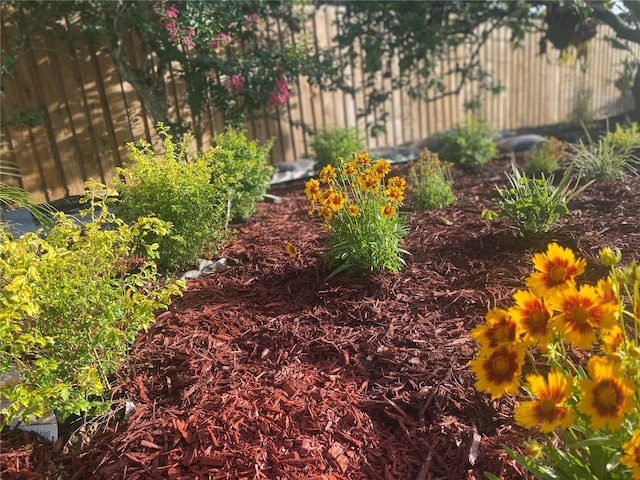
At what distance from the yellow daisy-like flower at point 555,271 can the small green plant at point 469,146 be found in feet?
13.9

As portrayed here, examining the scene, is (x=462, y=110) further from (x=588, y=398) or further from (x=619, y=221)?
(x=588, y=398)

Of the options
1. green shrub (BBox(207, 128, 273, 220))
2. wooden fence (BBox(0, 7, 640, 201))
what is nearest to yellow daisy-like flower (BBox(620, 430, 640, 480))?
green shrub (BBox(207, 128, 273, 220))

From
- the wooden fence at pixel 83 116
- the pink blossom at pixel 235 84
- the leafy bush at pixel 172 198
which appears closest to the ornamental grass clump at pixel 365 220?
the leafy bush at pixel 172 198

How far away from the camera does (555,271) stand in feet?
4.17

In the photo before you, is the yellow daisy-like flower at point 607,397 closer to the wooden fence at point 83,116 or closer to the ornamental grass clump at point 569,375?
the ornamental grass clump at point 569,375

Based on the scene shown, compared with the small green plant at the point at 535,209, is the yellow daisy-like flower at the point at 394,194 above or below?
above

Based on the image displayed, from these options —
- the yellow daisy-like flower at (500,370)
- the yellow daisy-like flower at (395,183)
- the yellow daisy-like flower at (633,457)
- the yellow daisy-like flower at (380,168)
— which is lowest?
the yellow daisy-like flower at (633,457)

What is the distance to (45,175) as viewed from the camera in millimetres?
4586

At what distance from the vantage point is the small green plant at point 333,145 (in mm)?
4871

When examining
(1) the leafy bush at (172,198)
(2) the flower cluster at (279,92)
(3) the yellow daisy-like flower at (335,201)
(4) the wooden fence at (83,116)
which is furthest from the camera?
(2) the flower cluster at (279,92)

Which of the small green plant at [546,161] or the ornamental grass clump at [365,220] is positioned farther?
the small green plant at [546,161]

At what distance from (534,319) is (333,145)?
154 inches

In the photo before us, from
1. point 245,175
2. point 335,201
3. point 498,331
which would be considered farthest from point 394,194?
point 245,175

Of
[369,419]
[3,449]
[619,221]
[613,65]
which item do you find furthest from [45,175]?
[613,65]
